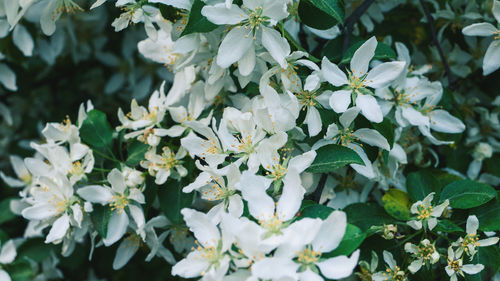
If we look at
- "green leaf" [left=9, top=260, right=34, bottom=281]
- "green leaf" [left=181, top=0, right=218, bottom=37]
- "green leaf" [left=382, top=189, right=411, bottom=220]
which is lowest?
"green leaf" [left=9, top=260, right=34, bottom=281]

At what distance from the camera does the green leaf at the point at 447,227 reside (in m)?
1.64

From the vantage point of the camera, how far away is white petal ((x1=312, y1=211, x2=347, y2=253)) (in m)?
1.37

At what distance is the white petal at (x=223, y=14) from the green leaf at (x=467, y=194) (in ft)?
2.81

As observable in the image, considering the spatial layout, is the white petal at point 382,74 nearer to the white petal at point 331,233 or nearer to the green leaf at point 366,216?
the green leaf at point 366,216

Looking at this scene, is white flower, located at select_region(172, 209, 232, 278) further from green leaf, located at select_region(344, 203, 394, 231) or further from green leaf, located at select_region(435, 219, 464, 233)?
green leaf, located at select_region(435, 219, 464, 233)

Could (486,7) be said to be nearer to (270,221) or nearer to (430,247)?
(430,247)

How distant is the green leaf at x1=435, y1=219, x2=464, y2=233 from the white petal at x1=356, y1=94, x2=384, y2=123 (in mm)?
372

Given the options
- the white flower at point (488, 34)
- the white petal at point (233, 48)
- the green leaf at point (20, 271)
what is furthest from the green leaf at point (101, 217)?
the white flower at point (488, 34)

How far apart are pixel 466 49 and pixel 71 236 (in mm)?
1821

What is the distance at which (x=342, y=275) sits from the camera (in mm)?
1330

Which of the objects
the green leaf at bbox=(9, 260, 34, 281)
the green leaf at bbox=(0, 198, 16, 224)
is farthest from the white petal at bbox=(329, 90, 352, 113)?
the green leaf at bbox=(0, 198, 16, 224)

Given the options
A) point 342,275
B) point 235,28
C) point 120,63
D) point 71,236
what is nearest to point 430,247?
point 342,275

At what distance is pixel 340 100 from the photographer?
5.36 feet

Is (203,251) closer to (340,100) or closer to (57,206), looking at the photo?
(340,100)
